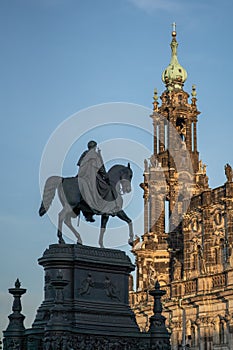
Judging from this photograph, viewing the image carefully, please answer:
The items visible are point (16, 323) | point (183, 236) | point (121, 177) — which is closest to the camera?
point (16, 323)

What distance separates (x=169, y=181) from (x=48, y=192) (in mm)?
48916

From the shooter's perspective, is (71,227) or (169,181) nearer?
(71,227)

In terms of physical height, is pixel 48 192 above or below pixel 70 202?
above

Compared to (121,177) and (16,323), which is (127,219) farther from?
(16,323)

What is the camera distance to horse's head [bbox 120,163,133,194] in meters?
30.0

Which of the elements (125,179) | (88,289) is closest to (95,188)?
(125,179)

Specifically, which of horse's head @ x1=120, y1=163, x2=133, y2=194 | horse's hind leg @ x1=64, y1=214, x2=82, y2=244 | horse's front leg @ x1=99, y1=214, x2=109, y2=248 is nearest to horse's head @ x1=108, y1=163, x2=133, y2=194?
horse's head @ x1=120, y1=163, x2=133, y2=194

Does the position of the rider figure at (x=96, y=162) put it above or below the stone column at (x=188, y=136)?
below

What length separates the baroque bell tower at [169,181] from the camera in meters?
75.4

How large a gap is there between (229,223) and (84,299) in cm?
3648

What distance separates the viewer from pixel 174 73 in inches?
3236

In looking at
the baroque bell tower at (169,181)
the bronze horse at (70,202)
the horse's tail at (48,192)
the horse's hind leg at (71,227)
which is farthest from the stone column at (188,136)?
the horse's hind leg at (71,227)

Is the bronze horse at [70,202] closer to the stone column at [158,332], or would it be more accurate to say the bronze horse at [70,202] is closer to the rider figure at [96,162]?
the rider figure at [96,162]

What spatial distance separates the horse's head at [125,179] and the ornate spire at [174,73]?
51451 millimetres
